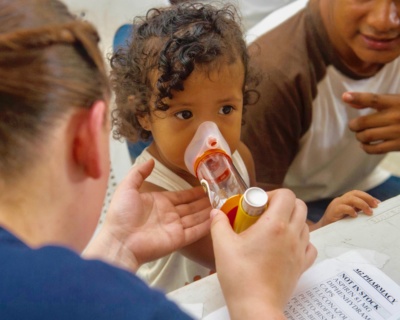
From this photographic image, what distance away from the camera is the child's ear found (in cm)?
94

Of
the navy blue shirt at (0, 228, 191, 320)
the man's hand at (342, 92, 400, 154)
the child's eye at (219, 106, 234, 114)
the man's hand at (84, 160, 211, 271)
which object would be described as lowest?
the man's hand at (84, 160, 211, 271)

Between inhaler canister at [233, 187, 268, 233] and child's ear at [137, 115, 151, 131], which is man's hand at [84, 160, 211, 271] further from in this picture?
inhaler canister at [233, 187, 268, 233]

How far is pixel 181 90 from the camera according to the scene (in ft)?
2.74

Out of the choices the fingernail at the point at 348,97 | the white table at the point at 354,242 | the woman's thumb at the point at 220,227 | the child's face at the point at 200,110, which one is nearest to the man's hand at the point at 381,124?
the fingernail at the point at 348,97

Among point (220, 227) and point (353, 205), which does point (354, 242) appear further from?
point (220, 227)

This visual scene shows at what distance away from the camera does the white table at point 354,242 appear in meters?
0.73

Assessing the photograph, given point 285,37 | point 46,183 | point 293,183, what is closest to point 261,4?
point 285,37

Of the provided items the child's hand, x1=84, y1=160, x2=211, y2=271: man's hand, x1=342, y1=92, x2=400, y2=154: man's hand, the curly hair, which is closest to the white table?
the child's hand

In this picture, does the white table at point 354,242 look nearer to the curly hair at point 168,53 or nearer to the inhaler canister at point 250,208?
the inhaler canister at point 250,208

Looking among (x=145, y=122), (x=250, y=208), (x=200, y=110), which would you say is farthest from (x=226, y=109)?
Result: (x=250, y=208)

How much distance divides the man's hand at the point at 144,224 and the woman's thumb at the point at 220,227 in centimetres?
19

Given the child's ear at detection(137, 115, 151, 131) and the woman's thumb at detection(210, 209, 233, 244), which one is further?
the child's ear at detection(137, 115, 151, 131)

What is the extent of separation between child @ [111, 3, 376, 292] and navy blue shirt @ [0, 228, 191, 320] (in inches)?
18.4

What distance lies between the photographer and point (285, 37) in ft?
3.60
